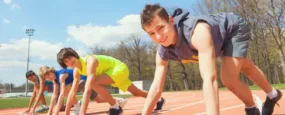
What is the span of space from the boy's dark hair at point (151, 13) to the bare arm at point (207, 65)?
278 millimetres

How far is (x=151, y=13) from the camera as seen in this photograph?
91.3 inches

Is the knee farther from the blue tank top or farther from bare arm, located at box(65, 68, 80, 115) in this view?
bare arm, located at box(65, 68, 80, 115)

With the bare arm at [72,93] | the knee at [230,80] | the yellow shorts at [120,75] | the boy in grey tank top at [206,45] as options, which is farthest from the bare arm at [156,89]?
the yellow shorts at [120,75]

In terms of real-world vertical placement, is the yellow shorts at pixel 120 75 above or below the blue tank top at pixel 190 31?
below

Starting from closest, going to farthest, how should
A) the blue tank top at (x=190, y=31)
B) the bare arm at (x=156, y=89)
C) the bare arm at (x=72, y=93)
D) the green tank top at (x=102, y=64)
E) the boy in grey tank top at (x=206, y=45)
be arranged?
1. the boy in grey tank top at (x=206, y=45)
2. the blue tank top at (x=190, y=31)
3. the bare arm at (x=156, y=89)
4. the bare arm at (x=72, y=93)
5. the green tank top at (x=102, y=64)

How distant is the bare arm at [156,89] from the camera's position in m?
2.90

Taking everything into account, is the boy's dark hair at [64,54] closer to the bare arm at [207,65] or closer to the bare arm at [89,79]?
the bare arm at [89,79]

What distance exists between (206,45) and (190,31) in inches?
11.8

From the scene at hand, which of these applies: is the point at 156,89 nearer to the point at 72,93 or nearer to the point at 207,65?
the point at 207,65

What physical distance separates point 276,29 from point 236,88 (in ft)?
79.0

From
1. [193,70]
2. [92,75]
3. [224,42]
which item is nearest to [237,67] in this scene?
[224,42]

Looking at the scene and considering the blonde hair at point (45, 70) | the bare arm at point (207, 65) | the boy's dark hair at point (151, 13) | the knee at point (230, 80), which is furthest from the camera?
the blonde hair at point (45, 70)

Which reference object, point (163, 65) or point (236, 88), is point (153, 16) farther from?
point (236, 88)

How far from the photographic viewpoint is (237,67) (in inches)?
115
